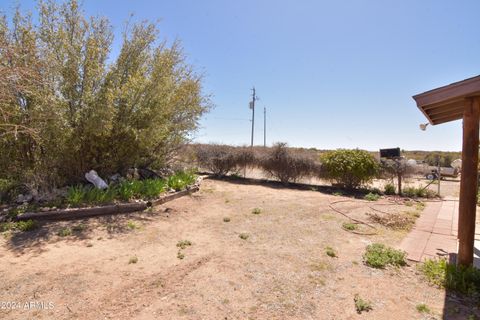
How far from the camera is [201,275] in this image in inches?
127

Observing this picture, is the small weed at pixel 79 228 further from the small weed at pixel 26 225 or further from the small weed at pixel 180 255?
the small weed at pixel 180 255

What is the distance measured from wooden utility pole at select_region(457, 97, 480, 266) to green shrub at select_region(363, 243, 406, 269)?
2.18 feet

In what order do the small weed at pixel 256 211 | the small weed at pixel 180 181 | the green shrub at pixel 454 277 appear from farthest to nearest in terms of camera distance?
1. the small weed at pixel 180 181
2. the small weed at pixel 256 211
3. the green shrub at pixel 454 277

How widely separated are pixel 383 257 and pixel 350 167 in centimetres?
618

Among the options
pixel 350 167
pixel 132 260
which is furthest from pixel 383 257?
pixel 350 167

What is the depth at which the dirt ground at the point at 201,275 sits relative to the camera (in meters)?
2.57

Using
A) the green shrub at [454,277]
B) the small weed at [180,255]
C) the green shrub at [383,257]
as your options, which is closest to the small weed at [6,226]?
the small weed at [180,255]

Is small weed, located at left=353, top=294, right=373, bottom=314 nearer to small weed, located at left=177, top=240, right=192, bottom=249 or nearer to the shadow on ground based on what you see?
the shadow on ground

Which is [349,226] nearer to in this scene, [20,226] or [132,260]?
[132,260]

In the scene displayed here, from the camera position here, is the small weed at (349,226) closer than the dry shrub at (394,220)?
Yes

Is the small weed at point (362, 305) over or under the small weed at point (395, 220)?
under

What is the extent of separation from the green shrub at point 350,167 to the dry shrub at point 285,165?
709mm

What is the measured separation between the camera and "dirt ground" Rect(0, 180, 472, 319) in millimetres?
2570

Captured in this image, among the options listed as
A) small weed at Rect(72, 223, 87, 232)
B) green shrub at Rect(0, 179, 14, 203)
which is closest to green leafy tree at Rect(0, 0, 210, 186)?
green shrub at Rect(0, 179, 14, 203)
